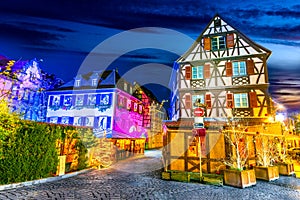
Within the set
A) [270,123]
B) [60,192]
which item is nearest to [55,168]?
[60,192]

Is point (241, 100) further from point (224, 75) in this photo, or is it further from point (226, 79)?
point (224, 75)

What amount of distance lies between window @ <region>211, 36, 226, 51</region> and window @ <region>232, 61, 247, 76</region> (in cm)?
230

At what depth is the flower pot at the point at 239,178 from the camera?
25.8 feet

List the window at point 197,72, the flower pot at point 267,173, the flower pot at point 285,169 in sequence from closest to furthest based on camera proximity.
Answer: the flower pot at point 267,173, the flower pot at point 285,169, the window at point 197,72

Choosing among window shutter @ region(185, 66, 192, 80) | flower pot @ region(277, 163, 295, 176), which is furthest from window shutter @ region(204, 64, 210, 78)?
flower pot @ region(277, 163, 295, 176)

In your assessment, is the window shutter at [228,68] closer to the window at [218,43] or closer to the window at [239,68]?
the window at [239,68]

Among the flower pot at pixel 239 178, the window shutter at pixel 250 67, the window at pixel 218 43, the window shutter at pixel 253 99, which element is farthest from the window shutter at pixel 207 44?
the flower pot at pixel 239 178

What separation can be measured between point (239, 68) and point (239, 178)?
41.8ft

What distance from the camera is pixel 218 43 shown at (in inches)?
739

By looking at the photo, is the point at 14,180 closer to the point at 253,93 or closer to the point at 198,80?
the point at 198,80

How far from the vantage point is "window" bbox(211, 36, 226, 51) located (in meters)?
18.6

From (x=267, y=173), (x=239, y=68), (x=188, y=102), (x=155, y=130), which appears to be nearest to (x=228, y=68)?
(x=239, y=68)

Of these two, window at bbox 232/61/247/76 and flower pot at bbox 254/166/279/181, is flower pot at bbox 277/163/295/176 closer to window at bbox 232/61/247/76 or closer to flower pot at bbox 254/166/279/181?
flower pot at bbox 254/166/279/181

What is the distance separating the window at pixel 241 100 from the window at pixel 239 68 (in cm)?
207
